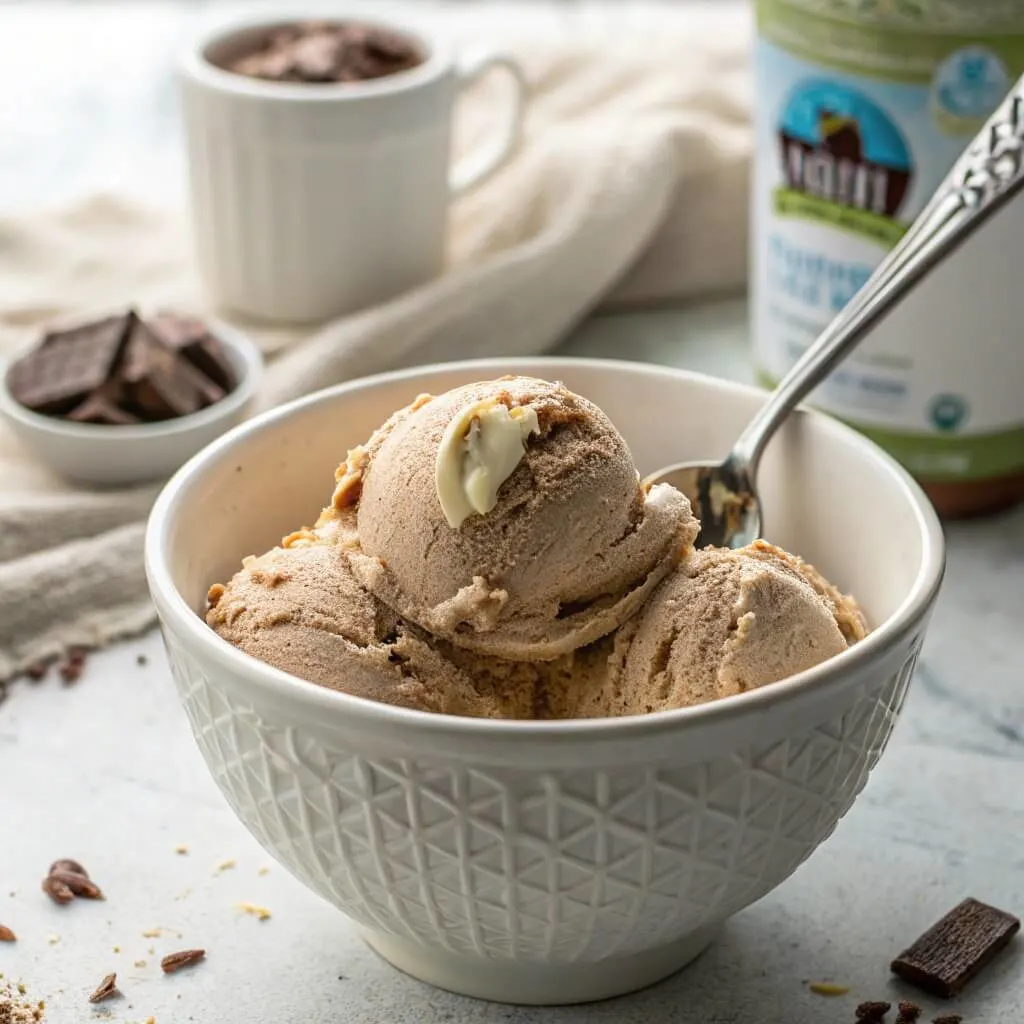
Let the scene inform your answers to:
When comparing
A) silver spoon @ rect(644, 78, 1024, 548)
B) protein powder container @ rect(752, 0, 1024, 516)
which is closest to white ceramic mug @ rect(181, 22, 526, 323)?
protein powder container @ rect(752, 0, 1024, 516)

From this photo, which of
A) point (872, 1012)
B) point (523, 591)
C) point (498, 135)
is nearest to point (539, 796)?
Result: point (523, 591)

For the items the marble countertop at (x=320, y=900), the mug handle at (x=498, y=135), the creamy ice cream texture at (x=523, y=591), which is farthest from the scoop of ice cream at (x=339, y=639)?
the mug handle at (x=498, y=135)

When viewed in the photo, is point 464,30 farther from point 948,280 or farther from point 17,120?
point 948,280

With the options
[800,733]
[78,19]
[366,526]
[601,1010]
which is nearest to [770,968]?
[601,1010]

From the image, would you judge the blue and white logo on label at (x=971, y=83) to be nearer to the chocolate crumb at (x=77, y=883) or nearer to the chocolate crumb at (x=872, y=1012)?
the chocolate crumb at (x=872, y=1012)

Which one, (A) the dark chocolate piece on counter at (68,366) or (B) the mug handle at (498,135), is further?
(B) the mug handle at (498,135)

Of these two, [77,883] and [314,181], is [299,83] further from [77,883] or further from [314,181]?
[77,883]
